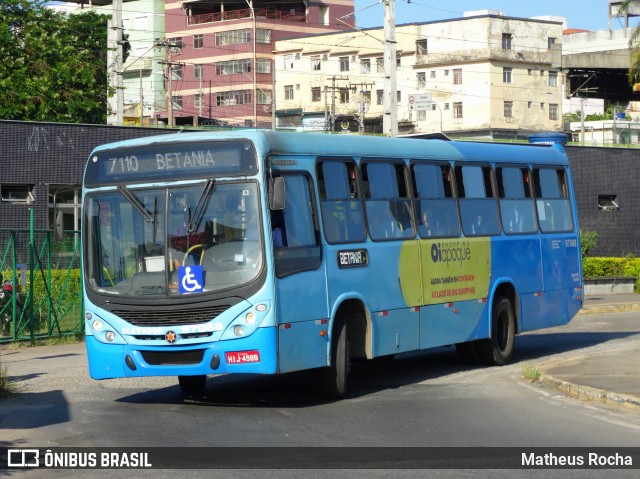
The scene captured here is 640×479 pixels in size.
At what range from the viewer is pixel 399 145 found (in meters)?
15.9

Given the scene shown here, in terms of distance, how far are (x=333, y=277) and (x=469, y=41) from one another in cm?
7900

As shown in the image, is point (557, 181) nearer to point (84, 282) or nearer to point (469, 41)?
point (84, 282)

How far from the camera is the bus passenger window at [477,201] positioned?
1719 cm

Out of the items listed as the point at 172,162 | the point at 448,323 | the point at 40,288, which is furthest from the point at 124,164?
the point at 40,288

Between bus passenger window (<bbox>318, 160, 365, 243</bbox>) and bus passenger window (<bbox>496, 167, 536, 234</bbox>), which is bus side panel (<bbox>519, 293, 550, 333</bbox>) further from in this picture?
bus passenger window (<bbox>318, 160, 365, 243</bbox>)

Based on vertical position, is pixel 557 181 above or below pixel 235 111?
below

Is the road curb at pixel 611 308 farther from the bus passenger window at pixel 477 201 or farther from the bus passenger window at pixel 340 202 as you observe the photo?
the bus passenger window at pixel 340 202

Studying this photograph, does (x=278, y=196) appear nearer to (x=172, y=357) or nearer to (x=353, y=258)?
(x=353, y=258)

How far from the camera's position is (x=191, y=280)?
13.0 meters

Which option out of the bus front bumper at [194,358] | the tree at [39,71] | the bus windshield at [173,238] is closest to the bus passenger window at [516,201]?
the bus windshield at [173,238]

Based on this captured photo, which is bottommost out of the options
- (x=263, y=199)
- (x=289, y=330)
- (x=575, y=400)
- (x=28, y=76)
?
(x=575, y=400)

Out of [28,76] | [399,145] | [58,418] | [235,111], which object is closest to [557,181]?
[399,145]

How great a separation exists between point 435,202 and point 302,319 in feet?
12.7

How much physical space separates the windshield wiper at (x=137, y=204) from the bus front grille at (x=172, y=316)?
3.41 ft
